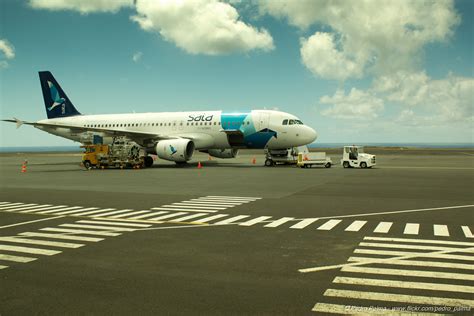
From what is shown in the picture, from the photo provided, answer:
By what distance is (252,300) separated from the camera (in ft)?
19.1

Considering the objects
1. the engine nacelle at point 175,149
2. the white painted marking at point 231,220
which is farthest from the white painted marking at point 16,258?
the engine nacelle at point 175,149

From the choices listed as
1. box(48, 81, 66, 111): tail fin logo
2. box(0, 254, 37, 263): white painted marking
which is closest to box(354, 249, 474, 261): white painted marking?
box(0, 254, 37, 263): white painted marking

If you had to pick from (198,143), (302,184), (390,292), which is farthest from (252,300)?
(198,143)

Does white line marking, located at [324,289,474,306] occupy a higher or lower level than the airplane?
lower

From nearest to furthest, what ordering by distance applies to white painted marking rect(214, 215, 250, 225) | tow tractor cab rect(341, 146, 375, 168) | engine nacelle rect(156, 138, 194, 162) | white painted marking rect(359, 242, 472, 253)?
white painted marking rect(359, 242, 472, 253), white painted marking rect(214, 215, 250, 225), tow tractor cab rect(341, 146, 375, 168), engine nacelle rect(156, 138, 194, 162)

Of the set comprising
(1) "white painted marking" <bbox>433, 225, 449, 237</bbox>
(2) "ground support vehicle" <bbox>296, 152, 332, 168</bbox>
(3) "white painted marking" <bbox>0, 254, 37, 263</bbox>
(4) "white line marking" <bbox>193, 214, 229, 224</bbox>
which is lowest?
(3) "white painted marking" <bbox>0, 254, 37, 263</bbox>

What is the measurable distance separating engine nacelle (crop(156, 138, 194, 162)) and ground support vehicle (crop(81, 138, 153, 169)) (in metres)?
2.58

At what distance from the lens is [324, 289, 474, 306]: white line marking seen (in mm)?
5629

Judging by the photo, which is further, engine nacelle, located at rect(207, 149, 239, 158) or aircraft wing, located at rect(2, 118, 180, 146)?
engine nacelle, located at rect(207, 149, 239, 158)

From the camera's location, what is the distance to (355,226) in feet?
36.1

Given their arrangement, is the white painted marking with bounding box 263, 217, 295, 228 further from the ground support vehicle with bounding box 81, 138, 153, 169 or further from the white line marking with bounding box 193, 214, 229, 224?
the ground support vehicle with bounding box 81, 138, 153, 169

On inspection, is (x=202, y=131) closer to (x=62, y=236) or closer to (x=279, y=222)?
(x=279, y=222)

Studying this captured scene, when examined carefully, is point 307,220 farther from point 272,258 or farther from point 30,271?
point 30,271

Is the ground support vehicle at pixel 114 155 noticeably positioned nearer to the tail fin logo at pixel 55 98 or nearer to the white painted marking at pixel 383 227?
the tail fin logo at pixel 55 98
